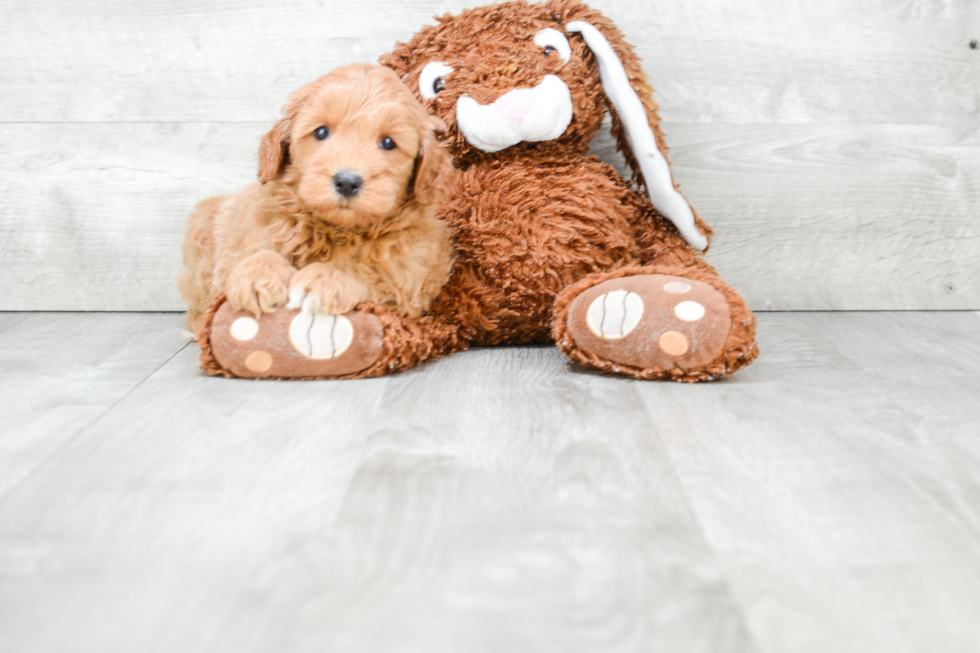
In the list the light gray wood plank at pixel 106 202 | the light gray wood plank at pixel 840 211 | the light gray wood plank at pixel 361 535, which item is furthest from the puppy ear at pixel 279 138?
the light gray wood plank at pixel 840 211

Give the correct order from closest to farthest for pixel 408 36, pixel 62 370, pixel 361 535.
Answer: pixel 361 535, pixel 62 370, pixel 408 36

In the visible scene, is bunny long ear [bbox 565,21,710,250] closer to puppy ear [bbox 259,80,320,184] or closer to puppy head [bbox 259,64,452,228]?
puppy head [bbox 259,64,452,228]

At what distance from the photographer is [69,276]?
5.54ft

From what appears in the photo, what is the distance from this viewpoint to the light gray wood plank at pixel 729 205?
1.63 meters

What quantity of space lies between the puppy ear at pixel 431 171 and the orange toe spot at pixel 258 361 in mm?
329

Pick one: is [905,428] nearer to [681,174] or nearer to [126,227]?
[681,174]

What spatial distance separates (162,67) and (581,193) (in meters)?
0.92

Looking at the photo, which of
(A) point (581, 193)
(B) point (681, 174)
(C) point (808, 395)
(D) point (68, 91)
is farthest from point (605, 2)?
(D) point (68, 91)

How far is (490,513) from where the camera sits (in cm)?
77

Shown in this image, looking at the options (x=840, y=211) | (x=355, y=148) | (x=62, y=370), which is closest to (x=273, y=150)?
(x=355, y=148)

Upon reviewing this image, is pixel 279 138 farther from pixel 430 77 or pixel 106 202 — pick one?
pixel 106 202

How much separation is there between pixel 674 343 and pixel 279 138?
659 mm

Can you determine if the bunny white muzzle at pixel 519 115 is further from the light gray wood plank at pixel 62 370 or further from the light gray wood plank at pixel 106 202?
the light gray wood plank at pixel 62 370

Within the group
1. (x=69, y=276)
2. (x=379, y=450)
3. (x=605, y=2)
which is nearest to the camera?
(x=379, y=450)
